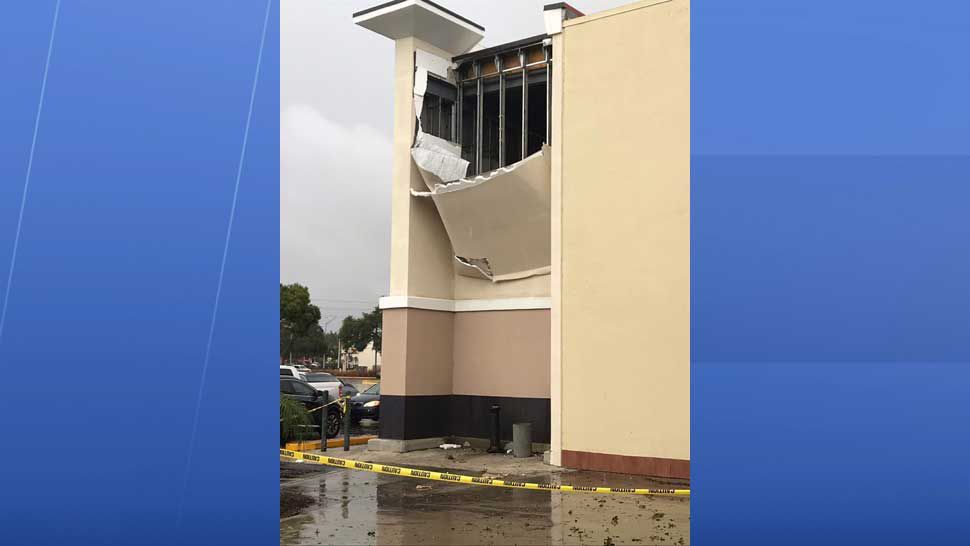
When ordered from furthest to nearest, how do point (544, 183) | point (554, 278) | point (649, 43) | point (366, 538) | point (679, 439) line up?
point (544, 183), point (554, 278), point (649, 43), point (679, 439), point (366, 538)

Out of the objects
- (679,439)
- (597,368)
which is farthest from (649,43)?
(679,439)

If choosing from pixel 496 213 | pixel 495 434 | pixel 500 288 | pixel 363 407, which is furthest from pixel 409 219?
pixel 363 407

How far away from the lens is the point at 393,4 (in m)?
18.8

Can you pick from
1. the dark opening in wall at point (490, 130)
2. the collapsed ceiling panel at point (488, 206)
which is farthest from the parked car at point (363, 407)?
the dark opening in wall at point (490, 130)

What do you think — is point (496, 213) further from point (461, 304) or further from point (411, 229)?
point (461, 304)

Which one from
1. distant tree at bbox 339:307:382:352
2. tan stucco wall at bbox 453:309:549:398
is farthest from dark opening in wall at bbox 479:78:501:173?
distant tree at bbox 339:307:382:352

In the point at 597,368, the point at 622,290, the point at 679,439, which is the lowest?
the point at 679,439

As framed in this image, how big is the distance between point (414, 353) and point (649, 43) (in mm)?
8192

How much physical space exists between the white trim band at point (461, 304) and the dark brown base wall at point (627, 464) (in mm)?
3732

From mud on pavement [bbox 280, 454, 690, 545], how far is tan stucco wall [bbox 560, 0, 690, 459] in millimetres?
1324

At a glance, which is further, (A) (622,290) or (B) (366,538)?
(A) (622,290)

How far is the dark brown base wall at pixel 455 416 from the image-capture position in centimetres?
1823
